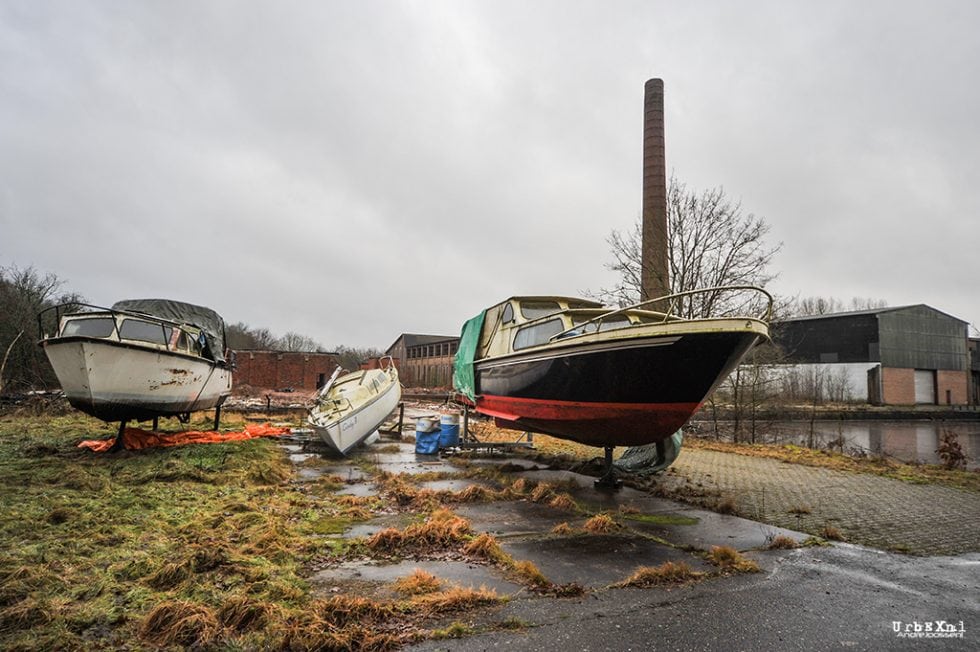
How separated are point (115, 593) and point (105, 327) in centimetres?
784

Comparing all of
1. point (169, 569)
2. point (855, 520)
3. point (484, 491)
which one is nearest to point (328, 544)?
point (169, 569)

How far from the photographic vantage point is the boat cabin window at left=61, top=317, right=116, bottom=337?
9.23 metres

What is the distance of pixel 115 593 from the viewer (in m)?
3.26

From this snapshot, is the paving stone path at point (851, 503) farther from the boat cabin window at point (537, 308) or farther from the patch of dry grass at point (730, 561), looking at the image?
the boat cabin window at point (537, 308)

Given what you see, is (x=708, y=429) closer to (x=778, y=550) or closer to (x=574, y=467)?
(x=574, y=467)

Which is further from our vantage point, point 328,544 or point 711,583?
point 328,544

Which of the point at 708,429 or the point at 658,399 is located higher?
the point at 658,399

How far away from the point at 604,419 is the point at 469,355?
4.92 metres

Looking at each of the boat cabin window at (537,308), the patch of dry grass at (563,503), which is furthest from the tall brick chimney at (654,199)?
the patch of dry grass at (563,503)

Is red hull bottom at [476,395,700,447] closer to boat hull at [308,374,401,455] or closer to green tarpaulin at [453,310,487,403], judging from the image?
green tarpaulin at [453,310,487,403]

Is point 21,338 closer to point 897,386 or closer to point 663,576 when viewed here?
point 663,576

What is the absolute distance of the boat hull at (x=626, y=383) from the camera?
5.68 meters

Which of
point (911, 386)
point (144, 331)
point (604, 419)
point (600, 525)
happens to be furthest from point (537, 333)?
point (911, 386)

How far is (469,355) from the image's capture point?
36.4ft
